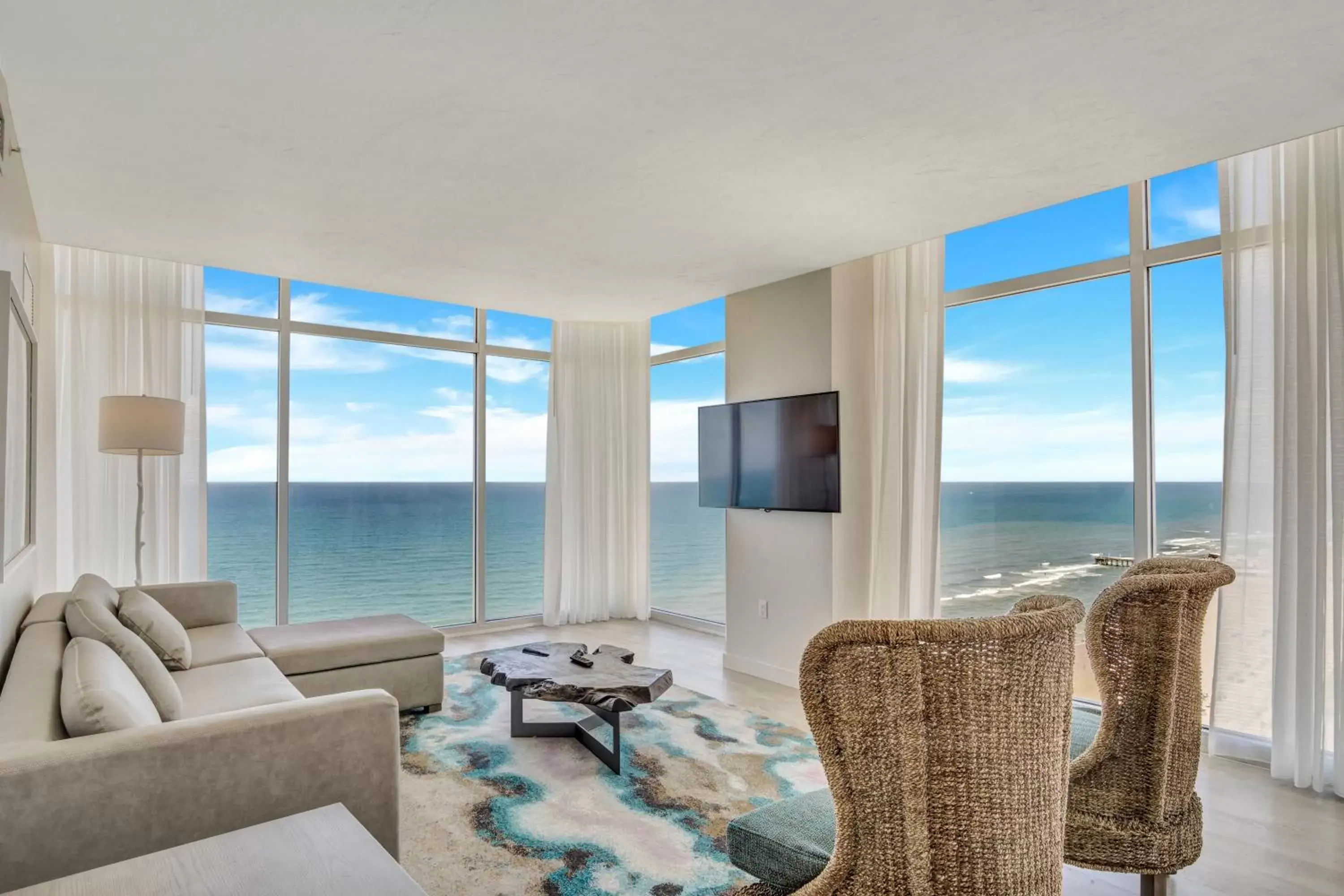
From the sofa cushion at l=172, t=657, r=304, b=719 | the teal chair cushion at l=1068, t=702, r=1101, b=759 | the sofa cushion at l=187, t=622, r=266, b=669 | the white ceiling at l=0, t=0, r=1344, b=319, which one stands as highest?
the white ceiling at l=0, t=0, r=1344, b=319

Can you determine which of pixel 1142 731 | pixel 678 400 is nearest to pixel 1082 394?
pixel 1142 731

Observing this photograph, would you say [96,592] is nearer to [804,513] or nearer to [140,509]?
[140,509]

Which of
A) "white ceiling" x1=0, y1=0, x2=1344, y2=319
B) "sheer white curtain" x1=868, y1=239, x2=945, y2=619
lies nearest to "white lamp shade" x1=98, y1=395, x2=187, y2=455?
"white ceiling" x1=0, y1=0, x2=1344, y2=319

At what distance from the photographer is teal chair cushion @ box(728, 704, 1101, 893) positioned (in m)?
1.49

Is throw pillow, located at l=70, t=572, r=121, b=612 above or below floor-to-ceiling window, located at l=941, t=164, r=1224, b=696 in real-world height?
below

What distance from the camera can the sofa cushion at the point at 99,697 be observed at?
5.52ft

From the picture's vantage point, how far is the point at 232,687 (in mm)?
2773

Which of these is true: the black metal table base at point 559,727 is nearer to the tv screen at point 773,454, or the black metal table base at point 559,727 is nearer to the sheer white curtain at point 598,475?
the tv screen at point 773,454

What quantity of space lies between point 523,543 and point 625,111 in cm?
1413

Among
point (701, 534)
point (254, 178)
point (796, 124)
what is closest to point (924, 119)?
point (796, 124)

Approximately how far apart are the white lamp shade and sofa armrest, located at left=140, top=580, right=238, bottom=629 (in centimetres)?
73

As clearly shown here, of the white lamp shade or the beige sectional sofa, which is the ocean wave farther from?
the white lamp shade

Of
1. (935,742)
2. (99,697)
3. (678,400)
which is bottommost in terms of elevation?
(99,697)

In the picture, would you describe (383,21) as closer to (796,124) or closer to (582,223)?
(796,124)
